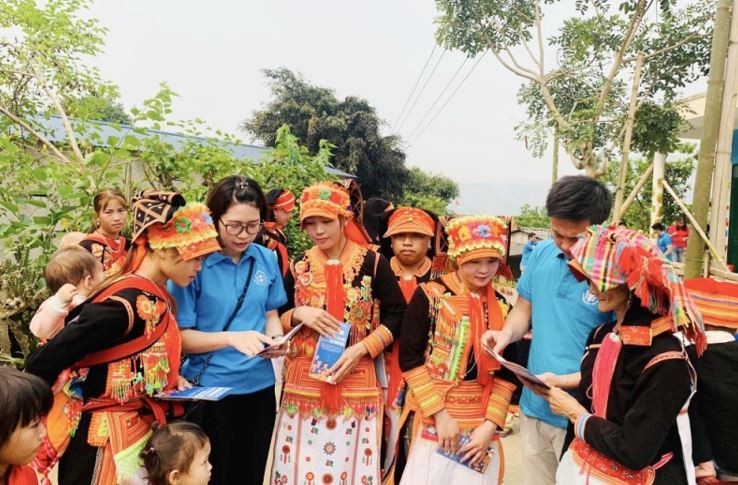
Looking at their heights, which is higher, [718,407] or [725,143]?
[725,143]

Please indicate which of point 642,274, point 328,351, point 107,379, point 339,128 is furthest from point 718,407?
point 339,128

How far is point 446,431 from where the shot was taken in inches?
89.0

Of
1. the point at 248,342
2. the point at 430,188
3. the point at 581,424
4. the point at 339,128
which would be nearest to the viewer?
the point at 581,424

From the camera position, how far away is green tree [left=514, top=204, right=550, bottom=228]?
2344 centimetres

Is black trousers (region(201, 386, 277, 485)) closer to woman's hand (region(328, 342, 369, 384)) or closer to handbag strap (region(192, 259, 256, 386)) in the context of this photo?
handbag strap (region(192, 259, 256, 386))

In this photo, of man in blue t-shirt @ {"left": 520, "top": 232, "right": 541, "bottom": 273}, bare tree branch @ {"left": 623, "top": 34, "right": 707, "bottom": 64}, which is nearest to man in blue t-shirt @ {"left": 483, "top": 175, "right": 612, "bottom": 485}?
man in blue t-shirt @ {"left": 520, "top": 232, "right": 541, "bottom": 273}

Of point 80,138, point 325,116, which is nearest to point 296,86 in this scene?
point 325,116

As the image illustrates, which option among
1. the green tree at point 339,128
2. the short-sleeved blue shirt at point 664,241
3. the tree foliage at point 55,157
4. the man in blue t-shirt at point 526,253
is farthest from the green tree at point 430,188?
the man in blue t-shirt at point 526,253

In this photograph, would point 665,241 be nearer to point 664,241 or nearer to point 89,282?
point 664,241

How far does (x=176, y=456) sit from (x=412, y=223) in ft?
5.82

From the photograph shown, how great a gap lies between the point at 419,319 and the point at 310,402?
0.72 metres

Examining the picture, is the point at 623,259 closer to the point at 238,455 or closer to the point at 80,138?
the point at 238,455

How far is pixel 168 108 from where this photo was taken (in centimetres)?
481

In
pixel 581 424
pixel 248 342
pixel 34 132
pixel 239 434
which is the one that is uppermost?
pixel 34 132
